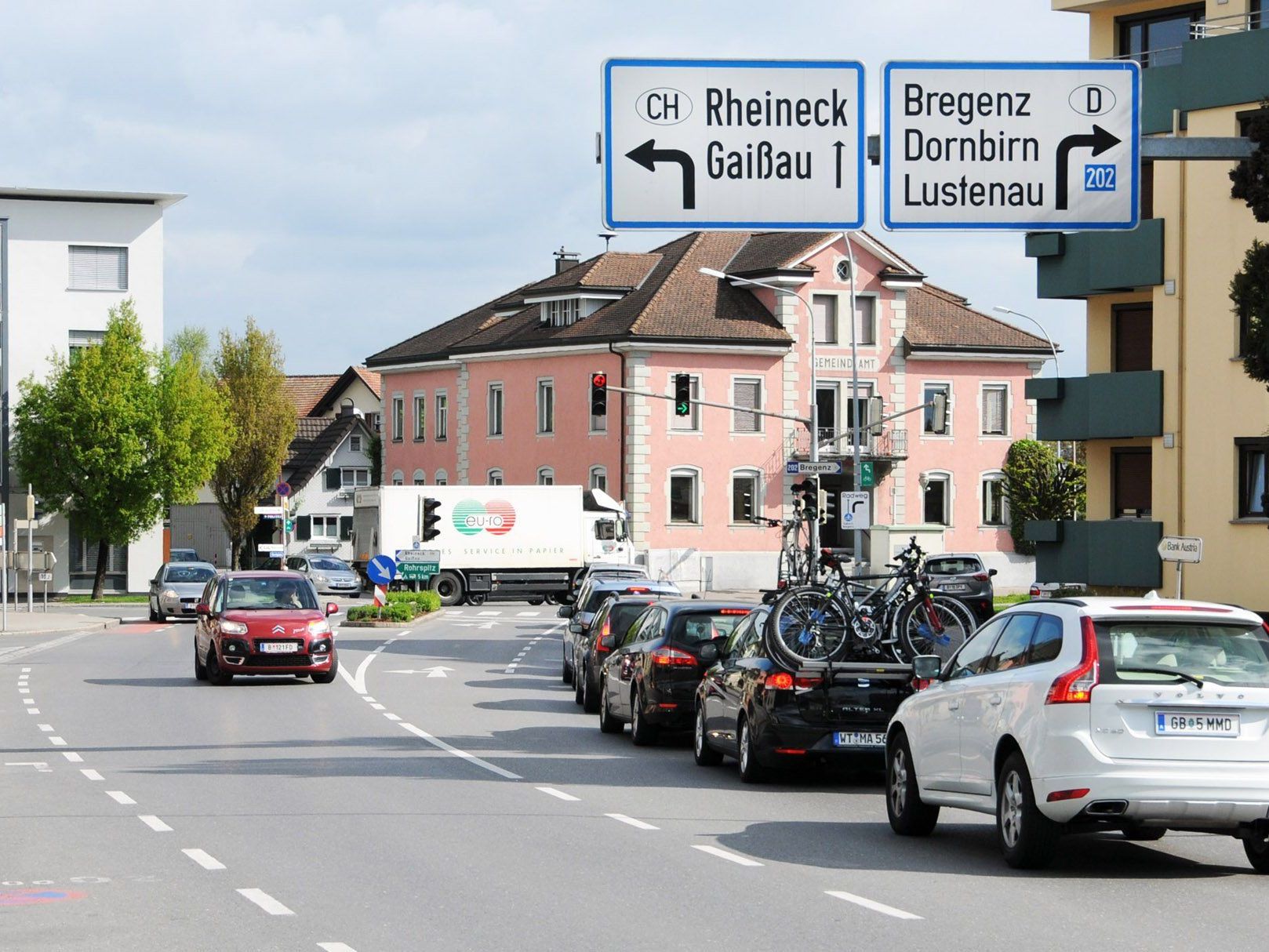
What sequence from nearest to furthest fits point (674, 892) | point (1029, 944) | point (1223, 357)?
1. point (1029, 944)
2. point (674, 892)
3. point (1223, 357)

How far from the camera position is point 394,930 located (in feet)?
30.2

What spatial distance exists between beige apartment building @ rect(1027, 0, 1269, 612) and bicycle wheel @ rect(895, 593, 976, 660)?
16.8 meters

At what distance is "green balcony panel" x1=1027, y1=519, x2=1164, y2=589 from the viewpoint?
1458 inches

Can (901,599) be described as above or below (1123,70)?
below

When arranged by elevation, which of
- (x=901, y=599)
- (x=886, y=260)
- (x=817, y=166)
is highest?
(x=886, y=260)

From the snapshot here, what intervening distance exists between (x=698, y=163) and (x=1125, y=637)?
5567 mm

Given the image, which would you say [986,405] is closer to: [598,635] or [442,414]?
[442,414]

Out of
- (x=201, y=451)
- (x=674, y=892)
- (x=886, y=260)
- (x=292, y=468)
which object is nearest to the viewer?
(x=674, y=892)

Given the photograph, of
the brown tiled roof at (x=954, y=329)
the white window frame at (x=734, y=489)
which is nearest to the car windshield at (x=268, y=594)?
the white window frame at (x=734, y=489)

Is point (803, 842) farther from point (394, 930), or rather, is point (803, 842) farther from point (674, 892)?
point (394, 930)

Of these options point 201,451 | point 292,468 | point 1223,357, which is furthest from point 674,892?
point 292,468

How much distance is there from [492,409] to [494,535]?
1669cm

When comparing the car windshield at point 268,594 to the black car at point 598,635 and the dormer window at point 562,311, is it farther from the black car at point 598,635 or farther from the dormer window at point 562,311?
the dormer window at point 562,311

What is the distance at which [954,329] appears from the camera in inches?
2965
